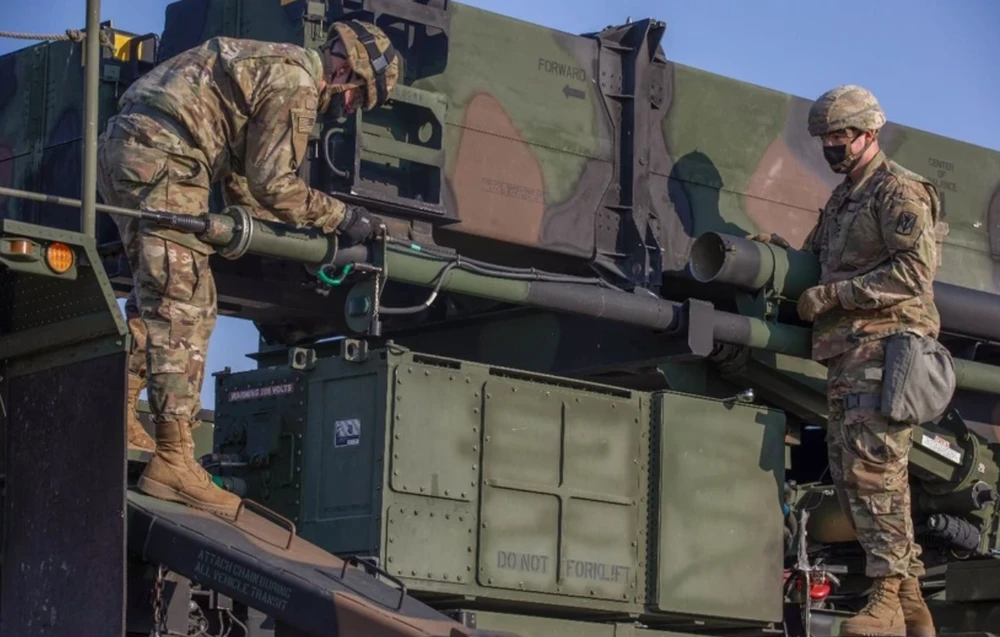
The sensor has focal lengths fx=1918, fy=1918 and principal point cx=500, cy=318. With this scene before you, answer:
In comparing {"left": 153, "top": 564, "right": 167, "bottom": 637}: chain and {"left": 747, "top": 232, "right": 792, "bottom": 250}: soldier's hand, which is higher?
{"left": 747, "top": 232, "right": 792, "bottom": 250}: soldier's hand

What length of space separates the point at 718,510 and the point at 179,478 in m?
2.52

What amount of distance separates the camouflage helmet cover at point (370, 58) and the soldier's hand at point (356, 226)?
0.52 meters

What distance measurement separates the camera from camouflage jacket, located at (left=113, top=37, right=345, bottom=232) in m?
7.70

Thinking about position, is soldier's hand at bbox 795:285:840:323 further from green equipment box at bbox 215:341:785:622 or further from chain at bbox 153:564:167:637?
chain at bbox 153:564:167:637

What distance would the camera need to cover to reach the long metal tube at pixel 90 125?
21.5 feet

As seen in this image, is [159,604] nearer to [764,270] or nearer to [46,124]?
[46,124]

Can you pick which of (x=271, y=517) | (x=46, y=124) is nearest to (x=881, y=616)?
(x=271, y=517)

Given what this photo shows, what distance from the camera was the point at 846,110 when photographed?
900 cm

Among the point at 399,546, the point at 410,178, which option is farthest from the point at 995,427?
the point at 399,546

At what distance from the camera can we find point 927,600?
9727 mm

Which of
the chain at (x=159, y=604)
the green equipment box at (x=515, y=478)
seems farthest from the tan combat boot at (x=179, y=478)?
the green equipment box at (x=515, y=478)

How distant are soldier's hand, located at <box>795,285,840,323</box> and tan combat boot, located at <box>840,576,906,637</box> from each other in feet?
4.21

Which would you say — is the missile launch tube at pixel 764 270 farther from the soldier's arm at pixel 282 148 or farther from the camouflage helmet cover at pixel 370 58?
the soldier's arm at pixel 282 148

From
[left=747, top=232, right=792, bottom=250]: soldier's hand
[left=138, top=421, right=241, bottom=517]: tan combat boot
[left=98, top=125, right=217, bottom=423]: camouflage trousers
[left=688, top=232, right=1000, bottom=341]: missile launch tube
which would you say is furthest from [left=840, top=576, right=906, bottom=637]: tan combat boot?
[left=98, top=125, right=217, bottom=423]: camouflage trousers
